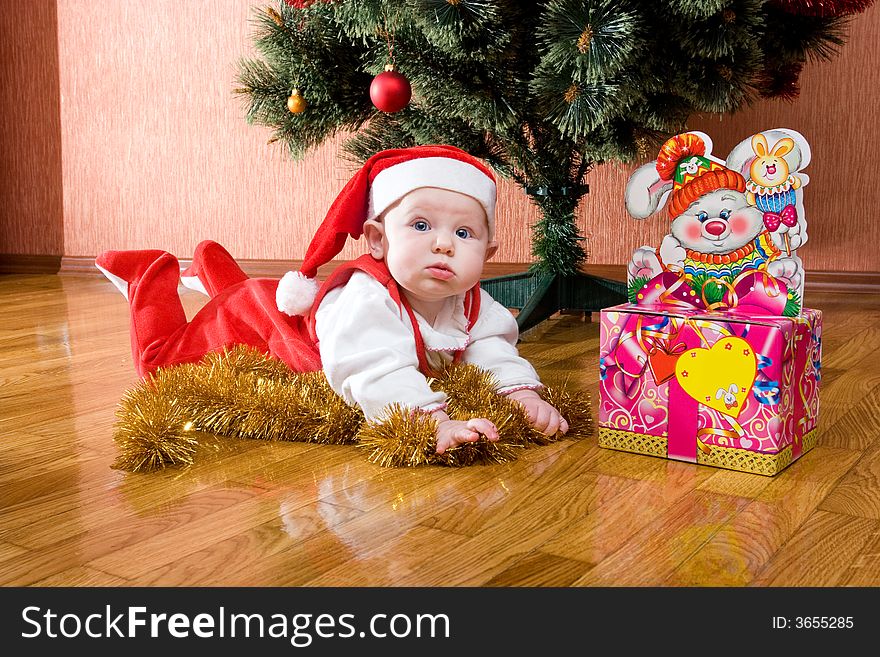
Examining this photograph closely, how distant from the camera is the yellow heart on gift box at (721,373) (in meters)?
0.88

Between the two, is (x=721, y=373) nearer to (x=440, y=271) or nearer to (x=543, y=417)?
(x=543, y=417)

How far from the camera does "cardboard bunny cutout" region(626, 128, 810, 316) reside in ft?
3.05

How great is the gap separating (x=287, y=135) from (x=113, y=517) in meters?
1.08

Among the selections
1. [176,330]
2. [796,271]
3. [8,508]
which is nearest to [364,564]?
[8,508]

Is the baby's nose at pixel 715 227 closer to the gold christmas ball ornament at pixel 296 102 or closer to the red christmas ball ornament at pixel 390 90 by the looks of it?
the red christmas ball ornament at pixel 390 90

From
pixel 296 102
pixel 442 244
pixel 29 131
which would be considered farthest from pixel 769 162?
pixel 29 131

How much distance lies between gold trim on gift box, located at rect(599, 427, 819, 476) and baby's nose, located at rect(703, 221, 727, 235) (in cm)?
23

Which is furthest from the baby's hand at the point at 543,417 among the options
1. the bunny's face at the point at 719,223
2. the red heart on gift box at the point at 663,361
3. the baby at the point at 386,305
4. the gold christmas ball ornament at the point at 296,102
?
the gold christmas ball ornament at the point at 296,102

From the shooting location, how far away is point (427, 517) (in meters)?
0.77

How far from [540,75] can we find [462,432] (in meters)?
0.72

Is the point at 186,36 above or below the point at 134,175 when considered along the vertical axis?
above

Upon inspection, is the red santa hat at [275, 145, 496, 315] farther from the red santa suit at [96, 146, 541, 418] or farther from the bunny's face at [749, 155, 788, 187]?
the bunny's face at [749, 155, 788, 187]
